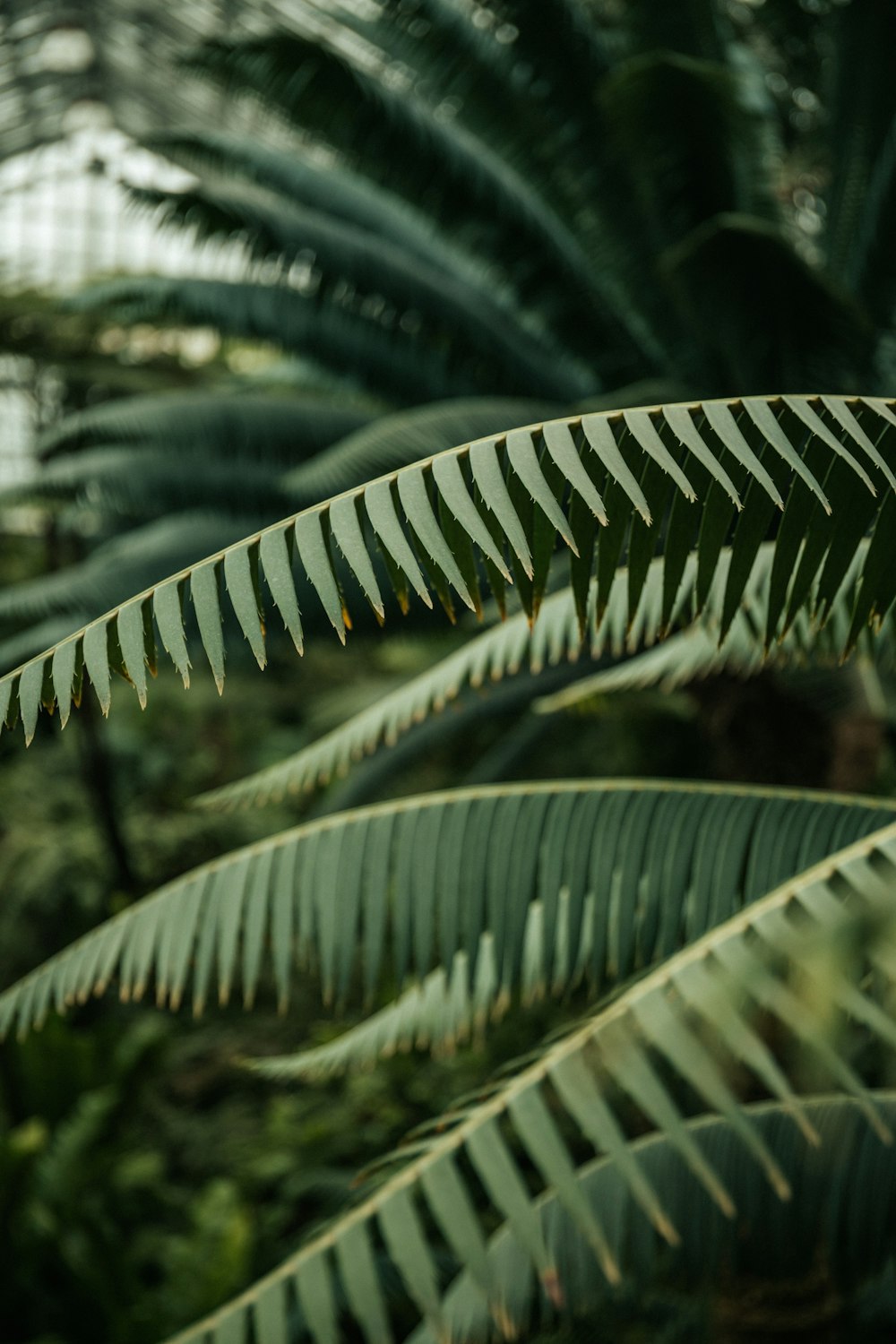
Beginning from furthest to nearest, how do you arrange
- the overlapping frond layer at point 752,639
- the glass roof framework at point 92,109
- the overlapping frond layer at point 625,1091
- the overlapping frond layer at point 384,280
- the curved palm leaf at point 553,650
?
the glass roof framework at point 92,109 < the overlapping frond layer at point 384,280 < the curved palm leaf at point 553,650 < the overlapping frond layer at point 752,639 < the overlapping frond layer at point 625,1091

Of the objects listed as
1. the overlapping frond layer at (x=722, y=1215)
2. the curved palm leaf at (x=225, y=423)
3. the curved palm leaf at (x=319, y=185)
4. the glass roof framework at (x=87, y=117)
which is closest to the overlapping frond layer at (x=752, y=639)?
the overlapping frond layer at (x=722, y=1215)

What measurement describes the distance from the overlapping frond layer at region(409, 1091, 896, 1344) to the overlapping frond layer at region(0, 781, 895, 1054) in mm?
476

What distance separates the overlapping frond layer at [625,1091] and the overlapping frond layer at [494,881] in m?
0.39

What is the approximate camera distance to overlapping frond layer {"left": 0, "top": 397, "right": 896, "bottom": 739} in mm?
690

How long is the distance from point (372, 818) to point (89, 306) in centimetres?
312

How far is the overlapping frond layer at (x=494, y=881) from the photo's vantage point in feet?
3.83

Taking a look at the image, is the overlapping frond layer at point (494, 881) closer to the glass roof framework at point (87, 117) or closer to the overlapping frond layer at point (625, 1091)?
the overlapping frond layer at point (625, 1091)

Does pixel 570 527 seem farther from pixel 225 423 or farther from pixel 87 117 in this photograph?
pixel 87 117

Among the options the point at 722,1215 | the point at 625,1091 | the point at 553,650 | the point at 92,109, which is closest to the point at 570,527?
the point at 625,1091

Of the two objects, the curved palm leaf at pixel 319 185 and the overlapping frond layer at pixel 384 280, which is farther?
the curved palm leaf at pixel 319 185

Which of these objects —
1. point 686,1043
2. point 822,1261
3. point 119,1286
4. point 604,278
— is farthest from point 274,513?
point 686,1043

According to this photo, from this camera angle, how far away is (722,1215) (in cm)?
165

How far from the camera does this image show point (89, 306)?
373cm

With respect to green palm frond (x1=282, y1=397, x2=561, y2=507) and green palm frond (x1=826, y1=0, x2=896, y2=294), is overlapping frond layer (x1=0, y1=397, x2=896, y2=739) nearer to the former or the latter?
green palm frond (x1=282, y1=397, x2=561, y2=507)
